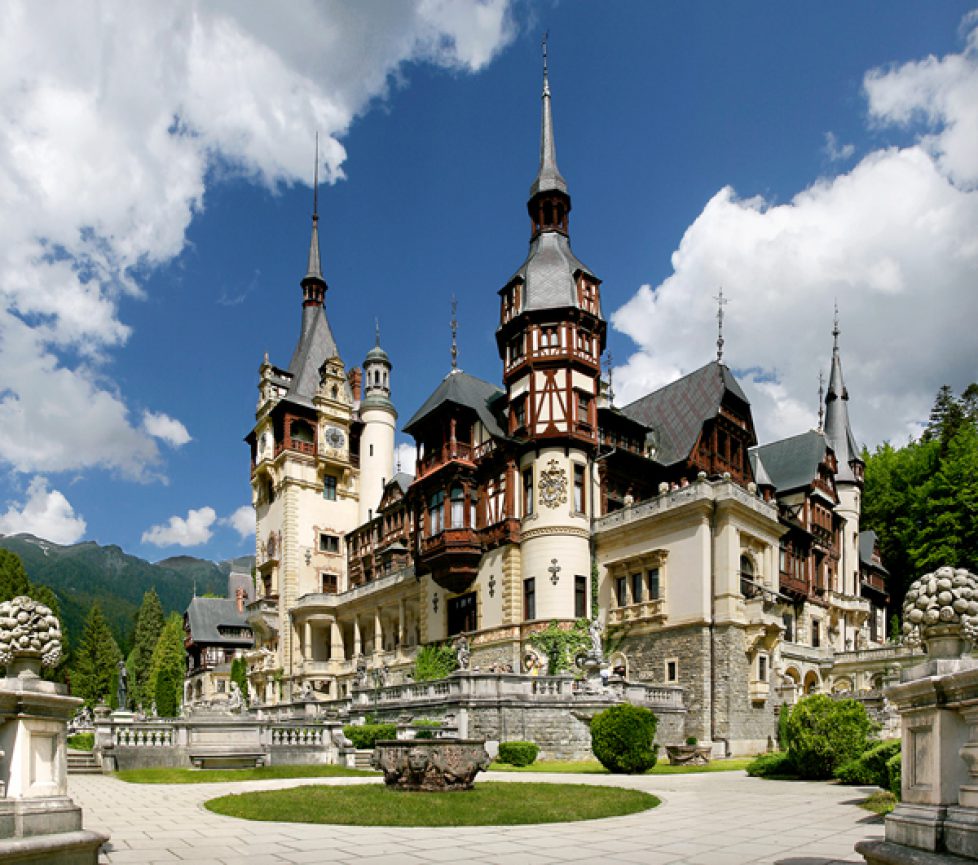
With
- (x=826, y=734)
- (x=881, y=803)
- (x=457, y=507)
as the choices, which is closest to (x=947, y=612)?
(x=881, y=803)

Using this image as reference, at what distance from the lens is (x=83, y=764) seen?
2600cm

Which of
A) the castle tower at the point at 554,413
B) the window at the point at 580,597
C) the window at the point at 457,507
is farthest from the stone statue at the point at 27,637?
the window at the point at 457,507

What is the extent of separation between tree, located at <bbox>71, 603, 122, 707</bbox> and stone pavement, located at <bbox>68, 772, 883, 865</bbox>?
80.2 meters

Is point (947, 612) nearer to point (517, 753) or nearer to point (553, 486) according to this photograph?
point (517, 753)

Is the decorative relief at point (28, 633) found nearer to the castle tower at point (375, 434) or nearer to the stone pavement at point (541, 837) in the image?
the stone pavement at point (541, 837)

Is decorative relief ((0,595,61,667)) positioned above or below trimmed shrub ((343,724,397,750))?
above

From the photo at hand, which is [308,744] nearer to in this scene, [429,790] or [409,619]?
[429,790]

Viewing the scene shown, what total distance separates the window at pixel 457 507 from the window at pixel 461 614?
368 cm

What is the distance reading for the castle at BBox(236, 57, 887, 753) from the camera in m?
36.5

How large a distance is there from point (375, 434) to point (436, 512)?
21.9m

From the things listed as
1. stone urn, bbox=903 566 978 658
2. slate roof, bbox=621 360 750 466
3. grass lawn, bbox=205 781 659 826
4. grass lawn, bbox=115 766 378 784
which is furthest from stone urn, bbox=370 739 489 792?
slate roof, bbox=621 360 750 466

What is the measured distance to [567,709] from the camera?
96.9 feet

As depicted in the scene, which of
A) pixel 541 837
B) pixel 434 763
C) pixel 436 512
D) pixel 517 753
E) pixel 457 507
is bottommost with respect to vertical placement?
pixel 517 753

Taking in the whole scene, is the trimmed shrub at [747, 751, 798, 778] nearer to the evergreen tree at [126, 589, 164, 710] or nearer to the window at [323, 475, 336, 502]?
the window at [323, 475, 336, 502]
